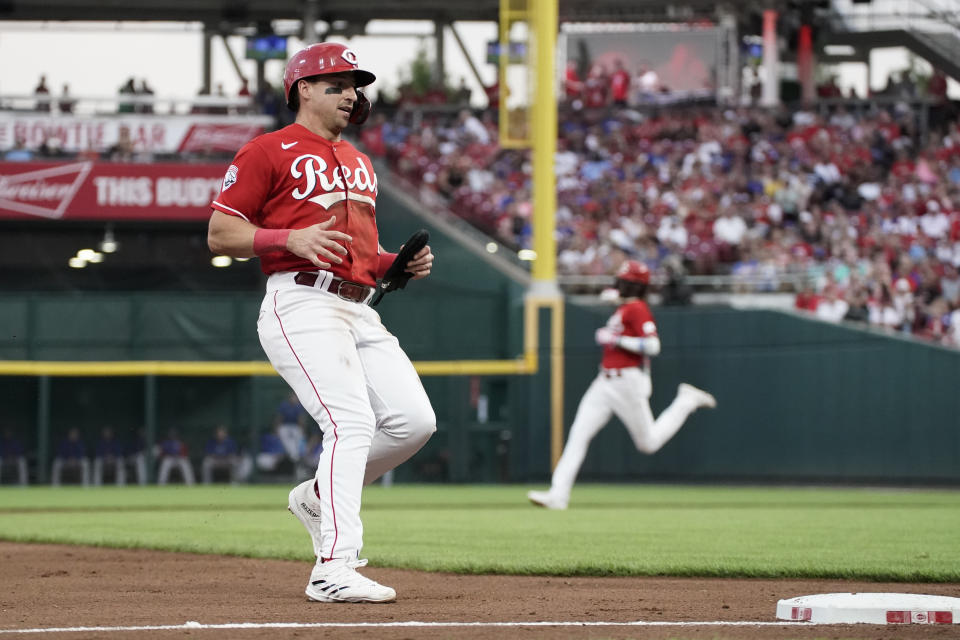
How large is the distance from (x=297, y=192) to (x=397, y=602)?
5.49ft

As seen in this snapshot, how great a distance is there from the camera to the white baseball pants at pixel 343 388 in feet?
17.7

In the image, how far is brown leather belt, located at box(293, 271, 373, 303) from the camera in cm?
555

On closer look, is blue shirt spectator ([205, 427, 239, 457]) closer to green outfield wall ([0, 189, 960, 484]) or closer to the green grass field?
green outfield wall ([0, 189, 960, 484])

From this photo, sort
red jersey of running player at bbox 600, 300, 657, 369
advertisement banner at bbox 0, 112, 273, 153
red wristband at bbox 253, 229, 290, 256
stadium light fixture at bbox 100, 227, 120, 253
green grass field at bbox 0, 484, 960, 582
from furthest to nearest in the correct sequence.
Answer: stadium light fixture at bbox 100, 227, 120, 253
advertisement banner at bbox 0, 112, 273, 153
red jersey of running player at bbox 600, 300, 657, 369
green grass field at bbox 0, 484, 960, 582
red wristband at bbox 253, 229, 290, 256

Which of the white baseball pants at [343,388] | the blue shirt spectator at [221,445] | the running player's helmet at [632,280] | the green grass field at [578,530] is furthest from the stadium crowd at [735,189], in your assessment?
the white baseball pants at [343,388]

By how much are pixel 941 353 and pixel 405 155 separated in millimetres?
10585

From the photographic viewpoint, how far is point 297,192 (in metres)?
5.54

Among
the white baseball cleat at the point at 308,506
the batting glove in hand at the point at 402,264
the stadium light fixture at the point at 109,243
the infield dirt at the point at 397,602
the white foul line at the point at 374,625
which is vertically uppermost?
the stadium light fixture at the point at 109,243

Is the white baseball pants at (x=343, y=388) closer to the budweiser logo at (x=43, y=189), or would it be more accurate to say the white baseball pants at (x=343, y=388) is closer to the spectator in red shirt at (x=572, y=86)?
the budweiser logo at (x=43, y=189)

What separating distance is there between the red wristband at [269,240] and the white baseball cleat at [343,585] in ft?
4.01

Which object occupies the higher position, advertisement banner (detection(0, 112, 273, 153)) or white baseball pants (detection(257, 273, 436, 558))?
advertisement banner (detection(0, 112, 273, 153))

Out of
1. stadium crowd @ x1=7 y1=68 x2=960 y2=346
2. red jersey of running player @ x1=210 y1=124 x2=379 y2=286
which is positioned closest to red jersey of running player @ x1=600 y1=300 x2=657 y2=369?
stadium crowd @ x1=7 y1=68 x2=960 y2=346

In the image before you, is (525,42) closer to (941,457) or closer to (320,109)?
(941,457)

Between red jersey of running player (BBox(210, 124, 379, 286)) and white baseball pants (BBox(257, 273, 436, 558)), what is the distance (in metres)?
0.15
